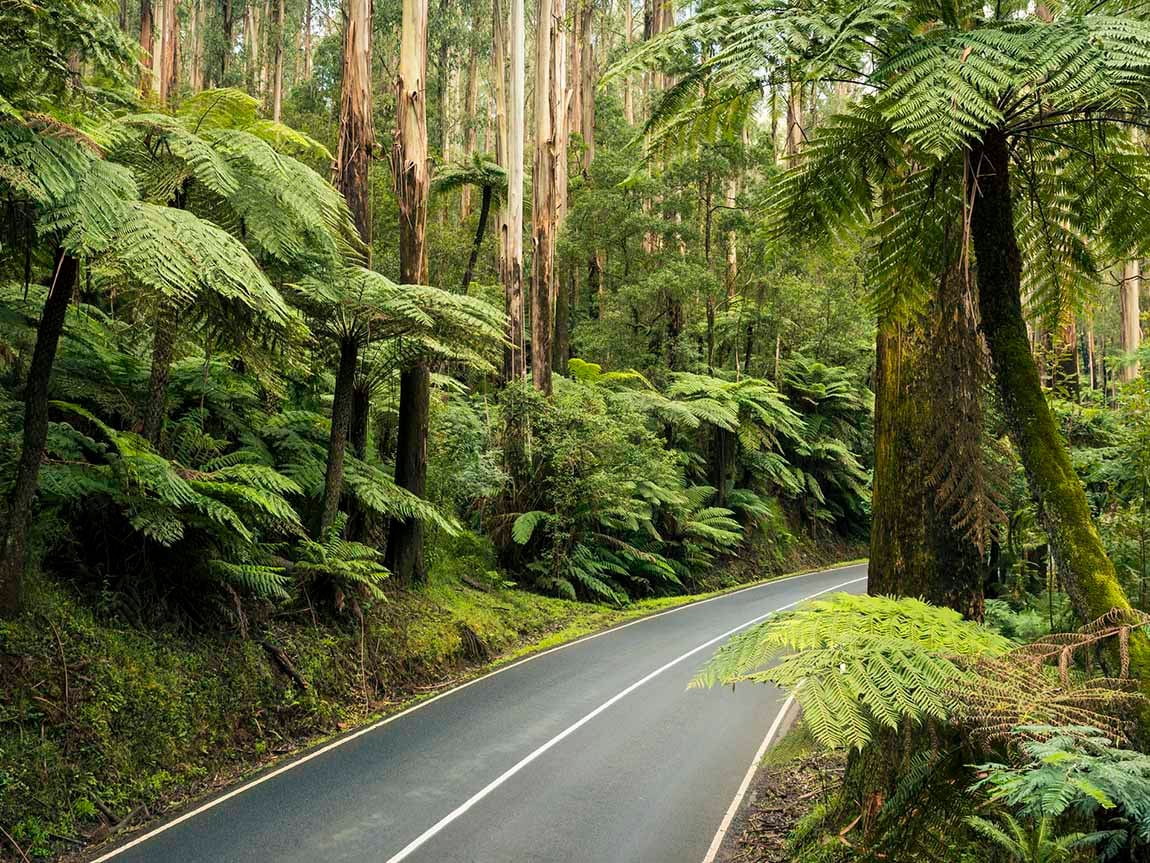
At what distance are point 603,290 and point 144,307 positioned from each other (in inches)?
887

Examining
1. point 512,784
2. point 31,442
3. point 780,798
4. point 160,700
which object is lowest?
point 780,798

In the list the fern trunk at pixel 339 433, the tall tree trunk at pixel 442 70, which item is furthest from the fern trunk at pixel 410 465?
the tall tree trunk at pixel 442 70

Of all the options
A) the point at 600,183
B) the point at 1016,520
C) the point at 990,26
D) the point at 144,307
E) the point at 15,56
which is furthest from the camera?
the point at 600,183

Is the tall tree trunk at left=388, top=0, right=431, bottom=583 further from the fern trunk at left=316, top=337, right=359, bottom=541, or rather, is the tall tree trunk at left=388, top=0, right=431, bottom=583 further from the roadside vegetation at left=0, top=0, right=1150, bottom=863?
the fern trunk at left=316, top=337, right=359, bottom=541

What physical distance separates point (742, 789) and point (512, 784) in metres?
2.33

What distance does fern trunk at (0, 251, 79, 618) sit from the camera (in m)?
6.69

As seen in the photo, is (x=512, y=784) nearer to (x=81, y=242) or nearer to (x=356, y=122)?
(x=81, y=242)

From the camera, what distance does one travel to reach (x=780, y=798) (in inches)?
308

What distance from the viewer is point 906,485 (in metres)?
5.20

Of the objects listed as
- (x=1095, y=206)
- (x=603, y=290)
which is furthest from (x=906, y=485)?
(x=603, y=290)

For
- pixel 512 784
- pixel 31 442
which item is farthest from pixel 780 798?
pixel 31 442

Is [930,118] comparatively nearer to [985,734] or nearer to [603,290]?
[985,734]

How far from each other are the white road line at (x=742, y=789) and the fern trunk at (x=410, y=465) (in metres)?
6.10

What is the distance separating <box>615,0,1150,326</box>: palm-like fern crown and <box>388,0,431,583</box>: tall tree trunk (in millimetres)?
9388
